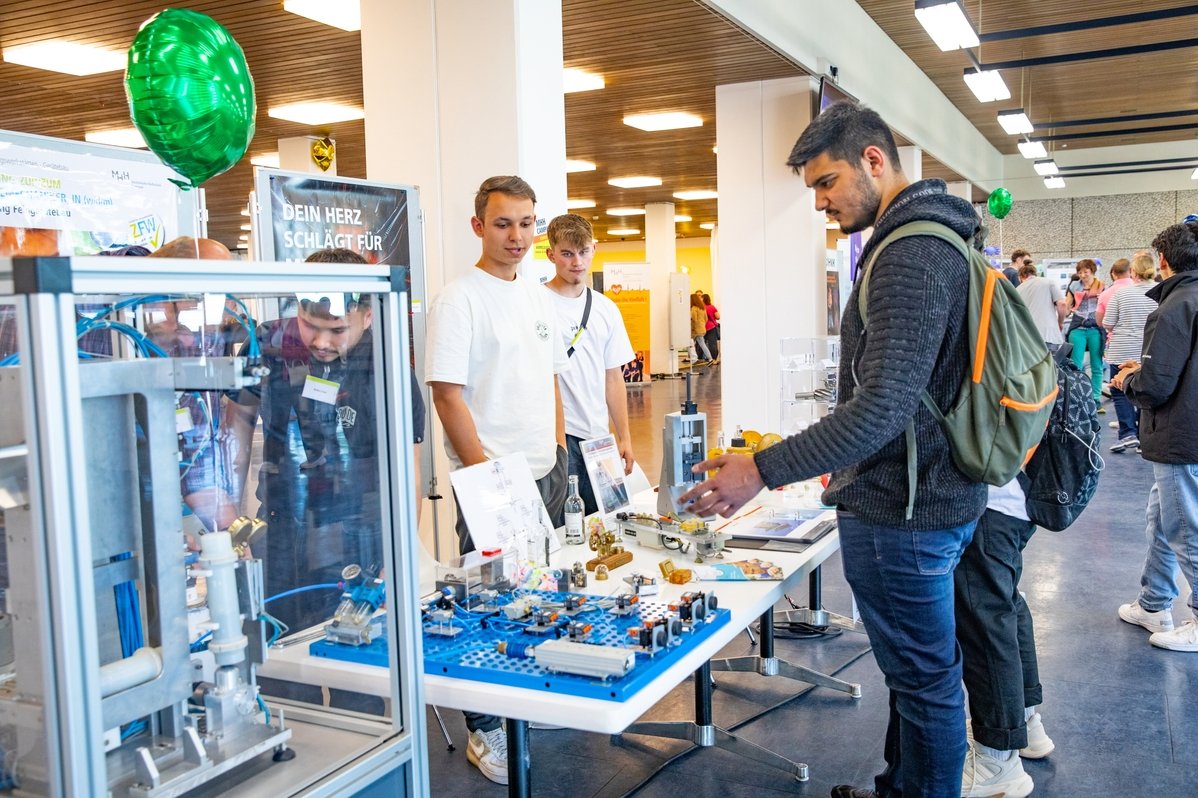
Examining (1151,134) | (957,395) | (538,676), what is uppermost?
(1151,134)

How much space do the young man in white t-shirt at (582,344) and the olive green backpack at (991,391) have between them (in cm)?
188

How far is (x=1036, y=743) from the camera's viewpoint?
9.87ft

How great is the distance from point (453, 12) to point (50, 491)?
3.41 metres

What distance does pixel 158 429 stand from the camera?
46.3 inches

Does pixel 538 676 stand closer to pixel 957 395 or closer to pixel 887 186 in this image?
pixel 957 395

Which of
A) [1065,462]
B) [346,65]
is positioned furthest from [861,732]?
[346,65]

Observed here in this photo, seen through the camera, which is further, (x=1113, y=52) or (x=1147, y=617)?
(x=1113, y=52)

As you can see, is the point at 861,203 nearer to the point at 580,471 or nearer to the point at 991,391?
the point at 991,391

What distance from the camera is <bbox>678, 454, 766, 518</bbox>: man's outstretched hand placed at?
1.87 metres

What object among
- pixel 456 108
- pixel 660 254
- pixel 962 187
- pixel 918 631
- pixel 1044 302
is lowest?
pixel 918 631

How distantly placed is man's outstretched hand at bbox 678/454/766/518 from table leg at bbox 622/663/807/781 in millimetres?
1108

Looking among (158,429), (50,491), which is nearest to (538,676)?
(158,429)

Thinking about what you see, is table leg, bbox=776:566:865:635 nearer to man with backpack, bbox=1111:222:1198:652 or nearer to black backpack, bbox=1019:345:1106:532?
man with backpack, bbox=1111:222:1198:652

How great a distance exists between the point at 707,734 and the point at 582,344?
156 cm
